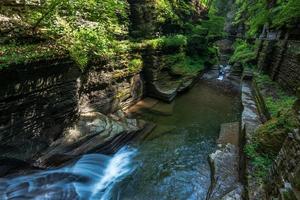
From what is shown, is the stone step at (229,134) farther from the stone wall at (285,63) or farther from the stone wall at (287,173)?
the stone wall at (287,173)

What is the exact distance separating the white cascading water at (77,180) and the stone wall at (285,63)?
26.9ft

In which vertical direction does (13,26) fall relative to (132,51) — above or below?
above

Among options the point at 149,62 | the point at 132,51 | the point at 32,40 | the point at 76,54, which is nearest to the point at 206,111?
the point at 149,62

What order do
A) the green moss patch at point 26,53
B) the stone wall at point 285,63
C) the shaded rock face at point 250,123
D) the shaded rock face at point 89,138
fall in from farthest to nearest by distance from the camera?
1. the stone wall at point 285,63
2. the shaded rock face at point 89,138
3. the green moss patch at point 26,53
4. the shaded rock face at point 250,123

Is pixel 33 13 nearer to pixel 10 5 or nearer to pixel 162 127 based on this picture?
pixel 10 5

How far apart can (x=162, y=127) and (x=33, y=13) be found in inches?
234

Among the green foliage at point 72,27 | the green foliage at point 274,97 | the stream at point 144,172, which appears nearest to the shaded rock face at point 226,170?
the stream at point 144,172

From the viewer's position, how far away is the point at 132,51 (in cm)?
1066

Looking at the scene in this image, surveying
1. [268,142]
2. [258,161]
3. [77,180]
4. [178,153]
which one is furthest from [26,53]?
[268,142]

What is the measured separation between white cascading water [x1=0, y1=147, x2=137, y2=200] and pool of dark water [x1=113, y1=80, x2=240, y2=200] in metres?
0.37

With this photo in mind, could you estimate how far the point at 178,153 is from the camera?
25.5ft

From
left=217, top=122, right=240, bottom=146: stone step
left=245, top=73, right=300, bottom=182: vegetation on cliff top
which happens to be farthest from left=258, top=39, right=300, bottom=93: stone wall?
left=245, top=73, right=300, bottom=182: vegetation on cliff top

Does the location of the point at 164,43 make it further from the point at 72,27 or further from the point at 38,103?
the point at 38,103

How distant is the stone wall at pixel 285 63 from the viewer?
10570 mm
